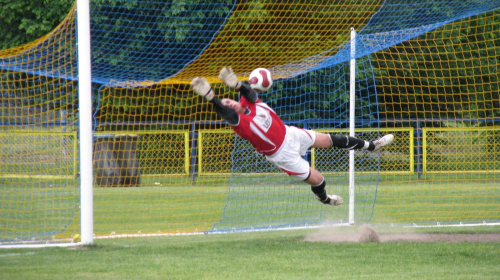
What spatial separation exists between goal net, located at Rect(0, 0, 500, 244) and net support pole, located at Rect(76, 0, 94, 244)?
90cm

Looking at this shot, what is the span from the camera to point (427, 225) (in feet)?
34.2

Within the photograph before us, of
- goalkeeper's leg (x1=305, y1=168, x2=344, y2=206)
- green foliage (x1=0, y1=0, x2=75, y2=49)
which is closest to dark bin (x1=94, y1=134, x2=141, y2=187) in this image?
green foliage (x1=0, y1=0, x2=75, y2=49)

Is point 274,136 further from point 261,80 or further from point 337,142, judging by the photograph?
point 337,142

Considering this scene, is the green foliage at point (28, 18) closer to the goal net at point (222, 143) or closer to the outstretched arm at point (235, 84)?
the goal net at point (222, 143)

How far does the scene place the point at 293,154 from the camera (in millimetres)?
8422

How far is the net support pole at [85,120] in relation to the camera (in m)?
8.48

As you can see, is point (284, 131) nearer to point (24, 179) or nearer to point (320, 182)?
point (320, 182)

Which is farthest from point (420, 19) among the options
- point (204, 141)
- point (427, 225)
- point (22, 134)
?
point (22, 134)

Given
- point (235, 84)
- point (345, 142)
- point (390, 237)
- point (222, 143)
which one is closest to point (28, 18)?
point (222, 143)

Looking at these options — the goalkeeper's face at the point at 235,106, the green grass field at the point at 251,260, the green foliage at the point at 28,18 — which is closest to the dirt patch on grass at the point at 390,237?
the green grass field at the point at 251,260

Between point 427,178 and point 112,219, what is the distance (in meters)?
9.34

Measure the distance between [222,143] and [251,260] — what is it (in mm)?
11219

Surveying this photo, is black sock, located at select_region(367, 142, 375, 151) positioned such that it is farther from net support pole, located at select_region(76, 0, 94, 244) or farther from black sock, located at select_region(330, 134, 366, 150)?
net support pole, located at select_region(76, 0, 94, 244)

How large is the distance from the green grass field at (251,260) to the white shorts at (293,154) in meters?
0.96
